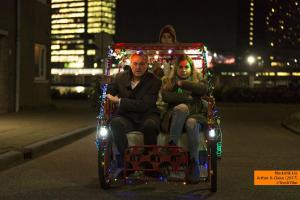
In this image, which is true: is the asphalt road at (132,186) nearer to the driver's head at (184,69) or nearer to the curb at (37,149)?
the curb at (37,149)

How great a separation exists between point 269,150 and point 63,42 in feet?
576

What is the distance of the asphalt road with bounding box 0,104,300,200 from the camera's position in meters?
7.15

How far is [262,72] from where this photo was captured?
10556 cm

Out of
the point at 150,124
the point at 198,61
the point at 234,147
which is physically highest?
the point at 198,61

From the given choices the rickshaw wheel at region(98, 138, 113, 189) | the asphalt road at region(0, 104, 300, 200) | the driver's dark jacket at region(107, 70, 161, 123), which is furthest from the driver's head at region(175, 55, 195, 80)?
the asphalt road at region(0, 104, 300, 200)

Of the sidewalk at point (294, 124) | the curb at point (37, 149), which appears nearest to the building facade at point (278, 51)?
the sidewalk at point (294, 124)

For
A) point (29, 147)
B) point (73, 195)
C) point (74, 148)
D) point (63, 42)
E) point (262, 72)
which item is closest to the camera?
point (73, 195)

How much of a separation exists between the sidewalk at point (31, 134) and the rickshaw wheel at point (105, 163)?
2.48 metres

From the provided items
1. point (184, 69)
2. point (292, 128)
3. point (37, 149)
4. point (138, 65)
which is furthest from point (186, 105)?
point (292, 128)

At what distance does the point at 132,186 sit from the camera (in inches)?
306

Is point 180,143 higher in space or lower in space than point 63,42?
lower

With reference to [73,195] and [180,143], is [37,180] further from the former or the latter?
[180,143]

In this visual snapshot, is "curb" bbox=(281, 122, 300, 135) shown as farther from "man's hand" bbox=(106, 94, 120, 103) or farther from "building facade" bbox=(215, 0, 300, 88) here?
"building facade" bbox=(215, 0, 300, 88)

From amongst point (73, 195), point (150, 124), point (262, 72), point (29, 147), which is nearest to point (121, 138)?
point (150, 124)
